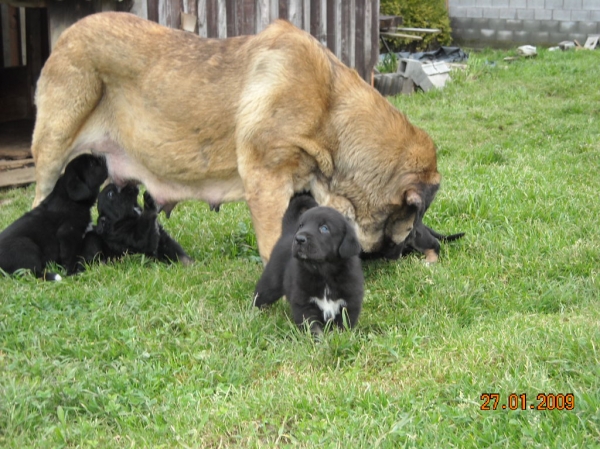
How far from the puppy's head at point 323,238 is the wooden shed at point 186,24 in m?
5.88

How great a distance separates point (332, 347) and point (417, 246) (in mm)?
2180

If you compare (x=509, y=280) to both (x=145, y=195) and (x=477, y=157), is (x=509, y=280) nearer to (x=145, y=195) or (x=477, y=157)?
(x=145, y=195)

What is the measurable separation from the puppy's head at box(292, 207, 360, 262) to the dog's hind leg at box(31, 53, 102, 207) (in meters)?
2.64

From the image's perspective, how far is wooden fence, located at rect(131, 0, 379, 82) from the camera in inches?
417

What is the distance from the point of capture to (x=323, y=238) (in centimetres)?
465

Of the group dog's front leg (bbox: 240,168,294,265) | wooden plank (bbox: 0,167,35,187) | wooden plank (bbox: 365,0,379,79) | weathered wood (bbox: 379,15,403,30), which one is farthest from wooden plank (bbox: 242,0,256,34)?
dog's front leg (bbox: 240,168,294,265)

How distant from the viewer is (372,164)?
19.5ft

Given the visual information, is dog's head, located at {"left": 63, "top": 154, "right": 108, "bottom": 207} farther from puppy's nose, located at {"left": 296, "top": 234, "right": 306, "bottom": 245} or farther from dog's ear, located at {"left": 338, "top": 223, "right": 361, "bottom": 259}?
dog's ear, located at {"left": 338, "top": 223, "right": 361, "bottom": 259}

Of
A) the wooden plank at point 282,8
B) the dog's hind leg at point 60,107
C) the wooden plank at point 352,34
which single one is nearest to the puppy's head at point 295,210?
the dog's hind leg at point 60,107

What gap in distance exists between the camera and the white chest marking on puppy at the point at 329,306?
4.83 meters

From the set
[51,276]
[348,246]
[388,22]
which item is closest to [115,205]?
[51,276]

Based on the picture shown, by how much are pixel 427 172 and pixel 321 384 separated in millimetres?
2385

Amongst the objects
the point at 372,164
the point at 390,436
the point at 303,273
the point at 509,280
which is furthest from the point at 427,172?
the point at 390,436

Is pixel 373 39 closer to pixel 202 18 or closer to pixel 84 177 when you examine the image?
pixel 202 18
